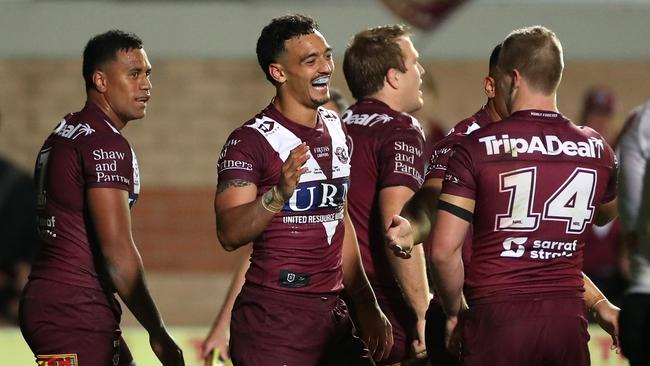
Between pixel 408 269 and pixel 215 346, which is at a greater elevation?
pixel 408 269

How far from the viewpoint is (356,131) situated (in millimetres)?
6477

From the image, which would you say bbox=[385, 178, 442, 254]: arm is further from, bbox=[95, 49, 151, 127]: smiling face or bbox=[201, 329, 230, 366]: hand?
bbox=[95, 49, 151, 127]: smiling face

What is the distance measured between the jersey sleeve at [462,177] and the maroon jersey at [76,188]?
1530 millimetres

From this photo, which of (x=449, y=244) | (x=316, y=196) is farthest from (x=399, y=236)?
(x=316, y=196)

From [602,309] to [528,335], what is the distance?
709mm

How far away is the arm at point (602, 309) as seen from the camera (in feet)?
17.9

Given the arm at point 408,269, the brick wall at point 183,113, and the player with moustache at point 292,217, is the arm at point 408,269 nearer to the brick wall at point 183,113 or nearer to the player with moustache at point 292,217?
the player with moustache at point 292,217

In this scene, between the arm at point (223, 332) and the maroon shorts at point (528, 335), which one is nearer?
the maroon shorts at point (528, 335)

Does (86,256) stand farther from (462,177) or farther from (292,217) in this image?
(462,177)

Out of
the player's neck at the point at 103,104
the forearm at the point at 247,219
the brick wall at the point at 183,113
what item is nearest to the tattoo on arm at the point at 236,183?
the forearm at the point at 247,219

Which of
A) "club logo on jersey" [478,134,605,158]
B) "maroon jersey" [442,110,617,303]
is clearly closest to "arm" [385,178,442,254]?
"maroon jersey" [442,110,617,303]

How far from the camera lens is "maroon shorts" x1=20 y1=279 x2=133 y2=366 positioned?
5.72m

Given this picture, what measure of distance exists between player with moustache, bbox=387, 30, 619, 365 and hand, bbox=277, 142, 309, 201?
42 centimetres

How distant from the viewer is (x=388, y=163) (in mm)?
6289
